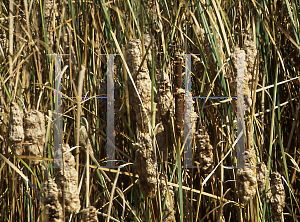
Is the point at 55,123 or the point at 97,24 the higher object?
the point at 97,24

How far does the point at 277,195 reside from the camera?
721 millimetres

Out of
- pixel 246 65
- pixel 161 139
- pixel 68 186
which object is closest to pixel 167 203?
pixel 161 139

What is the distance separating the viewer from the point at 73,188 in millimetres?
586

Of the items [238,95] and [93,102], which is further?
[93,102]

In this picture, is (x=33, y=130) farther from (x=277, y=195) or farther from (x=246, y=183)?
(x=277, y=195)

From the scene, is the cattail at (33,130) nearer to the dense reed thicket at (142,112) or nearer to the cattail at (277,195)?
the dense reed thicket at (142,112)

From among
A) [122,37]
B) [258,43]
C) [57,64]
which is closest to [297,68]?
[258,43]

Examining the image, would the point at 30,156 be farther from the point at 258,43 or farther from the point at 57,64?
the point at 258,43

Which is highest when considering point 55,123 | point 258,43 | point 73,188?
point 258,43

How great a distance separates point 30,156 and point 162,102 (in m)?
0.30

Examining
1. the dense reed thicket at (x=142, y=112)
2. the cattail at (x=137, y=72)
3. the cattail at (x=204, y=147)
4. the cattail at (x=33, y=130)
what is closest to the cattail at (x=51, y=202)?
the dense reed thicket at (x=142, y=112)

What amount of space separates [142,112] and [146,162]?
0.40 ft

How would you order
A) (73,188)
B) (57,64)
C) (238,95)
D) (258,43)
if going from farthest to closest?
(258,43)
(57,64)
(238,95)
(73,188)

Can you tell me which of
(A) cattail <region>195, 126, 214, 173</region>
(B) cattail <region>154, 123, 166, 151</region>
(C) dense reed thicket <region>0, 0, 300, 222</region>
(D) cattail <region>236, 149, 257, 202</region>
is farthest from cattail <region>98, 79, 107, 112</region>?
(D) cattail <region>236, 149, 257, 202</region>
